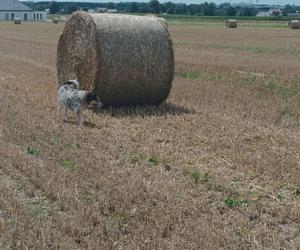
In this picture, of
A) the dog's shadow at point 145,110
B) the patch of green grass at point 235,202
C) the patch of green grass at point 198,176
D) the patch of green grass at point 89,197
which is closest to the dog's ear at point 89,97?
the dog's shadow at point 145,110

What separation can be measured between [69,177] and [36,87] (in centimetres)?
706

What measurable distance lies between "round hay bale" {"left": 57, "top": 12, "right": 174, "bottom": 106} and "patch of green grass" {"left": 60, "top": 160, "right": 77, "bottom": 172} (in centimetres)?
358

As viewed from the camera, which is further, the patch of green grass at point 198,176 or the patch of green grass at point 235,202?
the patch of green grass at point 198,176

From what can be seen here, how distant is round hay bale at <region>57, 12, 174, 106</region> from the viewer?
33.2ft

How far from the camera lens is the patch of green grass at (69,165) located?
255 inches

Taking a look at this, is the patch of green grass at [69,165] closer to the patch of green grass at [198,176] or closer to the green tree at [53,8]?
the patch of green grass at [198,176]

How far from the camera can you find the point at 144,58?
10.4 m


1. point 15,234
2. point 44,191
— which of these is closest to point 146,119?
point 44,191

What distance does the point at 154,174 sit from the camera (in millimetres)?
6414

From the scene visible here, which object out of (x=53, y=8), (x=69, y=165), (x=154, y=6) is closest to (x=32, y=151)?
(x=69, y=165)

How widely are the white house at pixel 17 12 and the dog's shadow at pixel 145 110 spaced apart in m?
101

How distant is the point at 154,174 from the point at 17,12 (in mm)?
109473

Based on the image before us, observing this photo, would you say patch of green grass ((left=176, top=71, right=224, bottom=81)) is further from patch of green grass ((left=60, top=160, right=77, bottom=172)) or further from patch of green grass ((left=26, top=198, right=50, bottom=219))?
patch of green grass ((left=26, top=198, right=50, bottom=219))

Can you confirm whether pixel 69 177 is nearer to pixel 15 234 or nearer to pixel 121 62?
pixel 15 234
